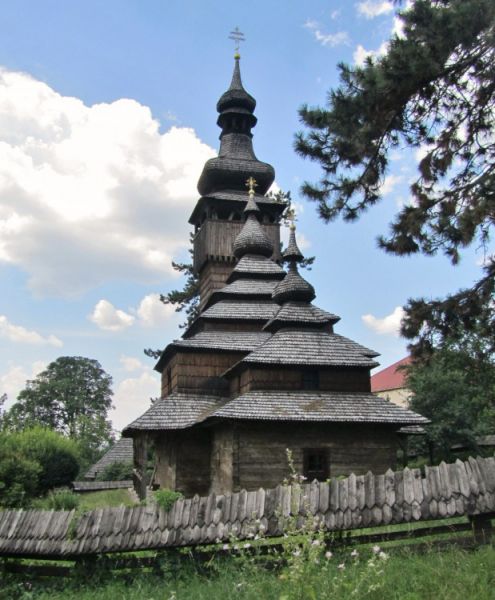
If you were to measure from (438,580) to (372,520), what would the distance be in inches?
49.5

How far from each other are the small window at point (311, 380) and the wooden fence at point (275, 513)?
10262 mm

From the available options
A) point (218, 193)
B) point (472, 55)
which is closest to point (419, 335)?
point (472, 55)

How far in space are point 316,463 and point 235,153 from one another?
746 inches

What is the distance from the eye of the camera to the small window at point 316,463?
16562mm

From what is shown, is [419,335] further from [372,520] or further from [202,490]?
[202,490]

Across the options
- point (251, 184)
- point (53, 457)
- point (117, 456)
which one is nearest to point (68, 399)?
point (117, 456)

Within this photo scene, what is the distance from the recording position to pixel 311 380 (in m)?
17.8

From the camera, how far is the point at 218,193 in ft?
96.2

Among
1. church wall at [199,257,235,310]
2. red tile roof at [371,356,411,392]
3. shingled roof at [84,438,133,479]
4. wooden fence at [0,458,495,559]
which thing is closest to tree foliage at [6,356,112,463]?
shingled roof at [84,438,133,479]

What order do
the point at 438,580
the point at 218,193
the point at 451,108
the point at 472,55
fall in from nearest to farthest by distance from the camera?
the point at 438,580 < the point at 472,55 < the point at 451,108 < the point at 218,193

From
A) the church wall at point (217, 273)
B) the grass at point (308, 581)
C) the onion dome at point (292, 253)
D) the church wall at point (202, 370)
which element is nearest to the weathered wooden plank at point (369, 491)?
the grass at point (308, 581)

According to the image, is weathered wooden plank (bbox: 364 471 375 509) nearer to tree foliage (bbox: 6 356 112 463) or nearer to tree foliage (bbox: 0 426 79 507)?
tree foliage (bbox: 0 426 79 507)

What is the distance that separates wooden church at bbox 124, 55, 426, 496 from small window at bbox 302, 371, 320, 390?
0.03 m

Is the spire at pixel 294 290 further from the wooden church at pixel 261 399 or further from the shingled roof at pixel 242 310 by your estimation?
the shingled roof at pixel 242 310
